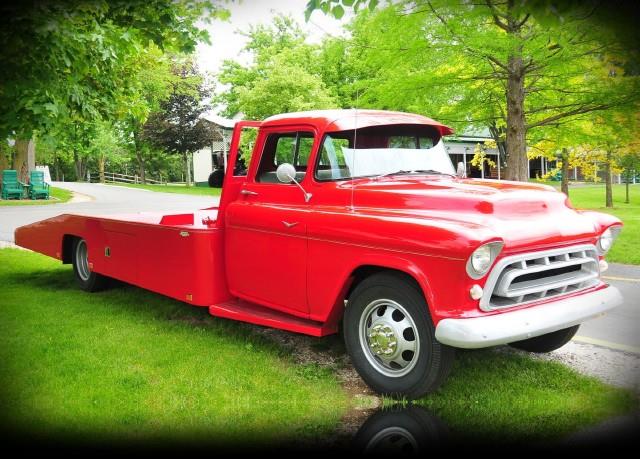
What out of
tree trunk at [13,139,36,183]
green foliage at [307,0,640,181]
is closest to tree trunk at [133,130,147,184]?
green foliage at [307,0,640,181]

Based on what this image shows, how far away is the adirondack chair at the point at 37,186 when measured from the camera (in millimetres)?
22141

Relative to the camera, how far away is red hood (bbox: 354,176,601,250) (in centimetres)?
338

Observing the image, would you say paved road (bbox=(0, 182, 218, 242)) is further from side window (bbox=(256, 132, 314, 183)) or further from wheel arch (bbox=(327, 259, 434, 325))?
wheel arch (bbox=(327, 259, 434, 325))

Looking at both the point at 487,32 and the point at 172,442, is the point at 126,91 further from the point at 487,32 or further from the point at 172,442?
the point at 172,442

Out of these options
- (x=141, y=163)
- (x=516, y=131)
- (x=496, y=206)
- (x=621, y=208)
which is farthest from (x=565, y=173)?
(x=621, y=208)

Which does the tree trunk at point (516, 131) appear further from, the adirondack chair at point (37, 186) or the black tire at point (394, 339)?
the adirondack chair at point (37, 186)

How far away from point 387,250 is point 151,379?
1858mm

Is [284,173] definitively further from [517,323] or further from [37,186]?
[37,186]

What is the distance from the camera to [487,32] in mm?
3785

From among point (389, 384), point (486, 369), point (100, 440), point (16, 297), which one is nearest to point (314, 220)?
point (389, 384)

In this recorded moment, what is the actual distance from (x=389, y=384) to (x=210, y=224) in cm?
217

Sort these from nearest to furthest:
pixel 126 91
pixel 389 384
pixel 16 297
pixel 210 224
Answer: pixel 389 384
pixel 210 224
pixel 16 297
pixel 126 91

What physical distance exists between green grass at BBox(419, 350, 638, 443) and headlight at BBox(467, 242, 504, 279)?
2.70ft

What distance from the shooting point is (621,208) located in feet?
31.3
